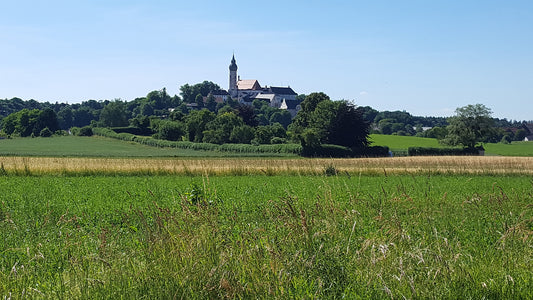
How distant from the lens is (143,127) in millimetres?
126938

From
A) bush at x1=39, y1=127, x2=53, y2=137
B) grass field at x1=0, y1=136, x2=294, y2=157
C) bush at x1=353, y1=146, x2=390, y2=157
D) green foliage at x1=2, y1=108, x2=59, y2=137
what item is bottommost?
grass field at x1=0, y1=136, x2=294, y2=157

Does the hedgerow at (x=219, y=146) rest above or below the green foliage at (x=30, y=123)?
below

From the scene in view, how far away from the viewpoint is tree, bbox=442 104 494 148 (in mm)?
88812

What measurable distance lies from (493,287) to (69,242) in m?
6.59

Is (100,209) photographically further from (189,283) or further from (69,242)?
(189,283)

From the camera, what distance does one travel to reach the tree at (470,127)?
8881 centimetres

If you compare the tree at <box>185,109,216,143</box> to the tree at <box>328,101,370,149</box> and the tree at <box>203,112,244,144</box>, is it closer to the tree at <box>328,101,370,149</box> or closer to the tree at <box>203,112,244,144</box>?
the tree at <box>203,112,244,144</box>

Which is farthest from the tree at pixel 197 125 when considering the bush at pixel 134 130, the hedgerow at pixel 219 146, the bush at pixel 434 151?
the bush at pixel 434 151

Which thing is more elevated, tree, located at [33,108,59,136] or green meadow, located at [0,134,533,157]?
tree, located at [33,108,59,136]

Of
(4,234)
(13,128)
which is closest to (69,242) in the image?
(4,234)

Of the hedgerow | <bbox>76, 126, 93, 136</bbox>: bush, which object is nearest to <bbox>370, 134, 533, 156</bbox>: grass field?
the hedgerow

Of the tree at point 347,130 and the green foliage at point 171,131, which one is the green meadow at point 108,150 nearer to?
the green foliage at point 171,131

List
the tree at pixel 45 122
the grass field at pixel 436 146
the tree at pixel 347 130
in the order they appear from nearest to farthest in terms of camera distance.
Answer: the tree at pixel 347 130
the grass field at pixel 436 146
the tree at pixel 45 122

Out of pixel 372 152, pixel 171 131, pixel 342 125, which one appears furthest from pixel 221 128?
pixel 372 152
